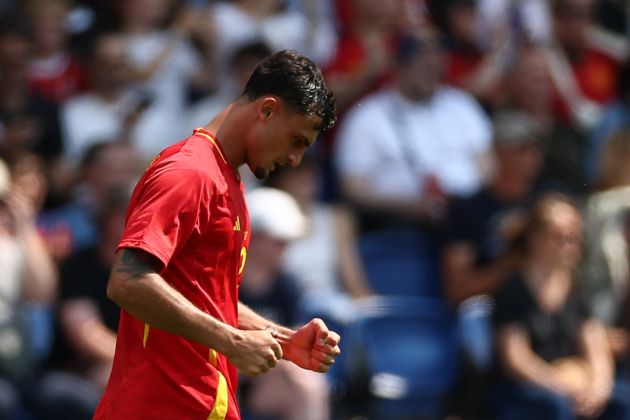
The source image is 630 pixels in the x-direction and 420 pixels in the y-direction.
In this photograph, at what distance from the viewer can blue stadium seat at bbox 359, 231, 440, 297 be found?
877 cm

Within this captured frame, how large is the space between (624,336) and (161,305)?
590 cm

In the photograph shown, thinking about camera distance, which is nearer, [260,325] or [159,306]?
[159,306]

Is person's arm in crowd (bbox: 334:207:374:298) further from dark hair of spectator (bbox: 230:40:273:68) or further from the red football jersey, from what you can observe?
the red football jersey

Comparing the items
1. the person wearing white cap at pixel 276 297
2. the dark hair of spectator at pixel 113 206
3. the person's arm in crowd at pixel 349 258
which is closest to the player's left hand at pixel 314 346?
the person wearing white cap at pixel 276 297

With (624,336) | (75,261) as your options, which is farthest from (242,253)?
(624,336)

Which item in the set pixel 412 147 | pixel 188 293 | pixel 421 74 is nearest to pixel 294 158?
pixel 188 293

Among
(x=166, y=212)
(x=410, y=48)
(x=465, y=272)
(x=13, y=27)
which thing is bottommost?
(x=465, y=272)

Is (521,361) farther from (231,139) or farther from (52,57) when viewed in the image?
(231,139)

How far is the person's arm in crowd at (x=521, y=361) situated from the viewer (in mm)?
8172

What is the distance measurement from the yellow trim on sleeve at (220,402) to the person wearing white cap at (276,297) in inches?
124

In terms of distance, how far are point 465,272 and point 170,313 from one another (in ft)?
16.9

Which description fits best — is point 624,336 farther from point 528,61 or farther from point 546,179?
point 528,61

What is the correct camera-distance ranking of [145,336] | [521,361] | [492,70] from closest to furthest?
[145,336] < [521,361] < [492,70]

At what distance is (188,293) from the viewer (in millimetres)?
4129
